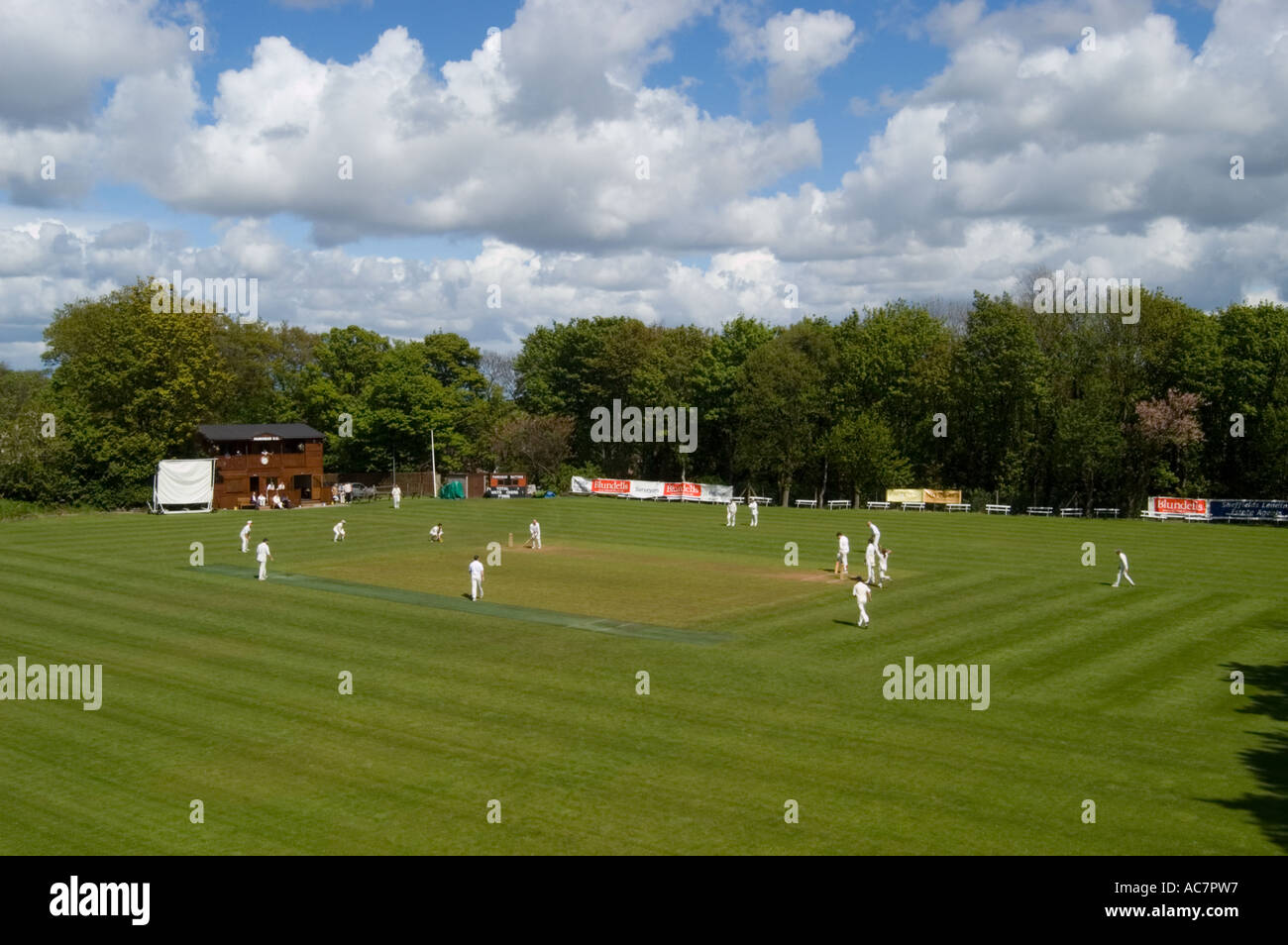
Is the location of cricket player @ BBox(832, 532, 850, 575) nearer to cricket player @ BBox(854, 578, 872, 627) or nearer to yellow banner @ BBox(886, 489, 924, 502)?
cricket player @ BBox(854, 578, 872, 627)

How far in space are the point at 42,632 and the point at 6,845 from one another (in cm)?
1897

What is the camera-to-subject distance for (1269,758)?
20.1 metres

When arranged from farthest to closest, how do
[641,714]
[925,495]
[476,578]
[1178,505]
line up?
[925,495] < [1178,505] < [476,578] < [641,714]

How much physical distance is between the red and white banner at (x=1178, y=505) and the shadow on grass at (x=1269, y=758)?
46.0m

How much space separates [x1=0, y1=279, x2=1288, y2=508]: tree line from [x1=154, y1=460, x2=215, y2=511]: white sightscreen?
6.24 metres

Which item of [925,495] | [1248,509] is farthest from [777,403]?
[1248,509]

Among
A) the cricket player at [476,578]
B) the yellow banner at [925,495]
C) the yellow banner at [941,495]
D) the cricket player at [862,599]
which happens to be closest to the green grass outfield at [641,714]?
the cricket player at [476,578]

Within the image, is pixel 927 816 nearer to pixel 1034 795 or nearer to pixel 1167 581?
pixel 1034 795

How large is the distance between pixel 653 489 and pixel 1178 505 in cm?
4231

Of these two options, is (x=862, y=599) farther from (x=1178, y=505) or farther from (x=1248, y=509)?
(x=1178, y=505)

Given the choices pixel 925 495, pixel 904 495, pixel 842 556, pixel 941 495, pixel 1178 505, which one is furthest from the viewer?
pixel 904 495

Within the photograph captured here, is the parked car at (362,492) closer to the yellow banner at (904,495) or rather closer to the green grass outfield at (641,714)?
the green grass outfield at (641,714)

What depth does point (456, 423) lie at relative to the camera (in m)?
110
